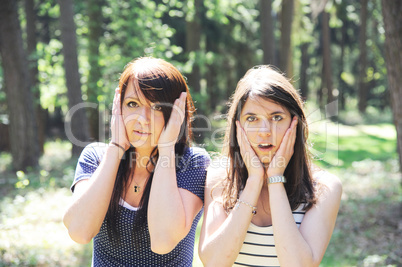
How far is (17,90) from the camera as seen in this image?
1019cm

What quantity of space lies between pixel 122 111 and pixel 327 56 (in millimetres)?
24615

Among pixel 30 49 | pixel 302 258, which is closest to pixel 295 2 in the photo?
pixel 30 49

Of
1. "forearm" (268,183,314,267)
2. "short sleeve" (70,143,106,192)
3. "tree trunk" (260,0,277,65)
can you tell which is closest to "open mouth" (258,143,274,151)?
"forearm" (268,183,314,267)

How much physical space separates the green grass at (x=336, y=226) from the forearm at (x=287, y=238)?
30.7 inches

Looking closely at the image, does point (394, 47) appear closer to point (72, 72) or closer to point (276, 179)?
point (276, 179)

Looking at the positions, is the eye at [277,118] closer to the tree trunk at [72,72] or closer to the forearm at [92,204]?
the forearm at [92,204]

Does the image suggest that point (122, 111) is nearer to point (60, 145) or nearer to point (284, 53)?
point (284, 53)

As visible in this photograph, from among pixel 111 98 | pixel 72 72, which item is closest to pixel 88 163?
pixel 72 72

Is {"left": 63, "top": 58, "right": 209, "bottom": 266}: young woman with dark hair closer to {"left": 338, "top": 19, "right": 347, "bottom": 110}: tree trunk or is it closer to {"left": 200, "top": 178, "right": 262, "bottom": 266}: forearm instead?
{"left": 200, "top": 178, "right": 262, "bottom": 266}: forearm

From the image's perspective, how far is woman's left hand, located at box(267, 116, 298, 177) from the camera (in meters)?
2.20

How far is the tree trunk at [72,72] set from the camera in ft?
34.0

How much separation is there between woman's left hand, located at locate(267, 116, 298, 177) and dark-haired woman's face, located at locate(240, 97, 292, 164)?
3 centimetres

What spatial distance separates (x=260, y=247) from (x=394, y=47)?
4.51m

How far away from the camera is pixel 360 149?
15078 mm
